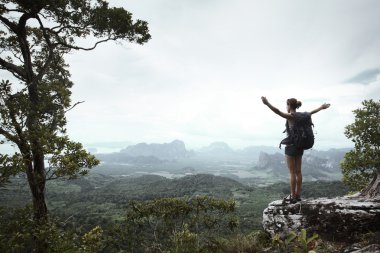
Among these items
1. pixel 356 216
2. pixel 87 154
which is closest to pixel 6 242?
pixel 87 154

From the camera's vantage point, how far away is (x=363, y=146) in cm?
1731

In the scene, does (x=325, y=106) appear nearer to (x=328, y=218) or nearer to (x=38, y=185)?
(x=328, y=218)

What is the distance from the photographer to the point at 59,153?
21.5ft

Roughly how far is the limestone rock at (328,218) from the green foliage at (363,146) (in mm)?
12418

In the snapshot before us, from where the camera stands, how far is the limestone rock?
561 centimetres

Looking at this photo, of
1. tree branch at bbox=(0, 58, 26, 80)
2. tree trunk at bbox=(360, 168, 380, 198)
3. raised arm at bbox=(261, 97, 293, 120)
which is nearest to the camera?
raised arm at bbox=(261, 97, 293, 120)

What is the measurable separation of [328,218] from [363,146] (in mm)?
13938

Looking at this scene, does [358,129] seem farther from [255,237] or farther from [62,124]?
[62,124]

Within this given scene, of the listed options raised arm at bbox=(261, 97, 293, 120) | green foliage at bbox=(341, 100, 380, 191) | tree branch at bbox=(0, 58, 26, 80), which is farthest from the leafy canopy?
green foliage at bbox=(341, 100, 380, 191)

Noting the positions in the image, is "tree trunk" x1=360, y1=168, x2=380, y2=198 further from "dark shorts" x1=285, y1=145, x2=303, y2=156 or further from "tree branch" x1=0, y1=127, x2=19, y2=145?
"tree branch" x1=0, y1=127, x2=19, y2=145

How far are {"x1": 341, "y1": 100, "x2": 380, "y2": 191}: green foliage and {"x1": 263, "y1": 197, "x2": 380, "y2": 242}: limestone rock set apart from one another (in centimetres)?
1242

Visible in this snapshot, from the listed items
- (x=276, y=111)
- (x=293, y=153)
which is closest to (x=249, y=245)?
(x=293, y=153)

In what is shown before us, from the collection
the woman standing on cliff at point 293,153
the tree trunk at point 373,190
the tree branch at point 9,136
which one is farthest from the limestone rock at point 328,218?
the tree branch at point 9,136

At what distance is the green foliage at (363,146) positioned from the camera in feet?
54.4
